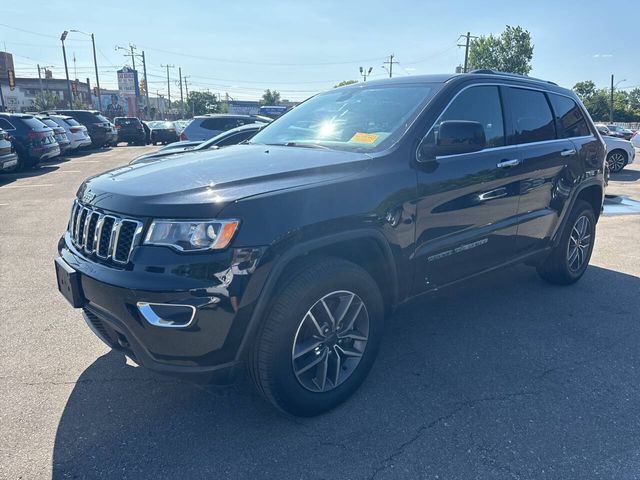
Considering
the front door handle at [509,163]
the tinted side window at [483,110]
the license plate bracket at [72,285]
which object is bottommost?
the license plate bracket at [72,285]

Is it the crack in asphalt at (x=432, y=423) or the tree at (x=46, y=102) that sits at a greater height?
the tree at (x=46, y=102)

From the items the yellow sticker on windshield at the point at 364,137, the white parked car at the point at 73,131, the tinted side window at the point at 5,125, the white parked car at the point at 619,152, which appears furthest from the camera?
the white parked car at the point at 73,131

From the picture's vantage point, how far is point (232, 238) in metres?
2.27

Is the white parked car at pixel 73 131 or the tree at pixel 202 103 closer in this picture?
the white parked car at pixel 73 131

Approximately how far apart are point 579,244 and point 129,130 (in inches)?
1055

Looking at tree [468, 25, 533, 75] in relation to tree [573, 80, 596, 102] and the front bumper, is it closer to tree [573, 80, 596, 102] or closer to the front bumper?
tree [573, 80, 596, 102]

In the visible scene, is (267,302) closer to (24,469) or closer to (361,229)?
(361,229)

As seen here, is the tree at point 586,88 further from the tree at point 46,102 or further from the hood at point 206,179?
the hood at point 206,179

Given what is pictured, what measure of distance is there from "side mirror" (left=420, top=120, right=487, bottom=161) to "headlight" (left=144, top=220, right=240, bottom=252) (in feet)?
4.54

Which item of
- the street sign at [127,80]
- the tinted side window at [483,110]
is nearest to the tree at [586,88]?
the street sign at [127,80]

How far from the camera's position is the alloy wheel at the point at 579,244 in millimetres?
4762

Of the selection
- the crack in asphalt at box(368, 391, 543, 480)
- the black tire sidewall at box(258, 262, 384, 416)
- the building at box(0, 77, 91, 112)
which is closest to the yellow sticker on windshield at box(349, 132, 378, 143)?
the black tire sidewall at box(258, 262, 384, 416)

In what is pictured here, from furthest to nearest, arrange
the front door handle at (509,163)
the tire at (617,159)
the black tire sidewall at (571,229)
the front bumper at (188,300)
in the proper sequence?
the tire at (617,159) < the black tire sidewall at (571,229) < the front door handle at (509,163) < the front bumper at (188,300)

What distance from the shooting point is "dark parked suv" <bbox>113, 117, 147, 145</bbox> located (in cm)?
2750
